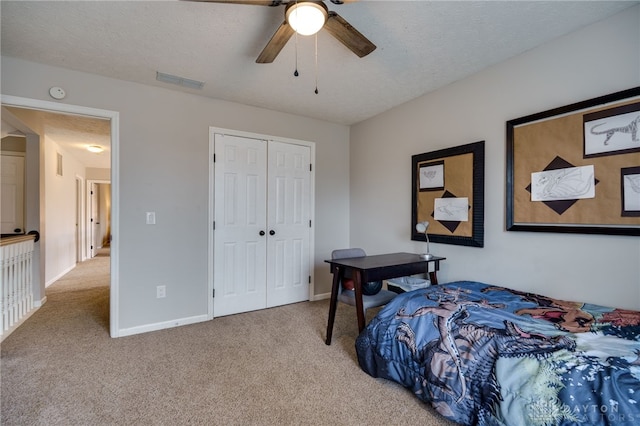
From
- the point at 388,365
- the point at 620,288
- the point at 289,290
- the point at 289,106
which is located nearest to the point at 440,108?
the point at 289,106

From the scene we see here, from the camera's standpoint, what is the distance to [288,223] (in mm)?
3781

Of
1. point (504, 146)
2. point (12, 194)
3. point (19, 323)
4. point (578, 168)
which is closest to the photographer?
point (578, 168)

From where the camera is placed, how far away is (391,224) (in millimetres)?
3588

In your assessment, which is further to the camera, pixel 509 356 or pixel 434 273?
pixel 434 273

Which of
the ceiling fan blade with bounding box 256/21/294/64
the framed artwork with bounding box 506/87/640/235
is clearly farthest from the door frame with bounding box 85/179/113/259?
the framed artwork with bounding box 506/87/640/235

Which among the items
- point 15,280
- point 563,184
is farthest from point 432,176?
point 15,280

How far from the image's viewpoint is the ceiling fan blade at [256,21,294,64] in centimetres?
167

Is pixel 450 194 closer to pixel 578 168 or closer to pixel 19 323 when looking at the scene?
pixel 578 168

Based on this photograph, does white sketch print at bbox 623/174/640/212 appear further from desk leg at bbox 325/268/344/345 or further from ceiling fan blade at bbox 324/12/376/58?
desk leg at bbox 325/268/344/345

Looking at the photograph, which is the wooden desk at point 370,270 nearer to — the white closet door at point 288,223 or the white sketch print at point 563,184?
the white sketch print at point 563,184

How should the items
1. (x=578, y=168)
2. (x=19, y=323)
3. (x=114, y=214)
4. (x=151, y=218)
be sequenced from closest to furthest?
(x=578, y=168) < (x=114, y=214) < (x=151, y=218) < (x=19, y=323)

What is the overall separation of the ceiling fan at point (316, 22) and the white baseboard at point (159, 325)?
8.90 feet

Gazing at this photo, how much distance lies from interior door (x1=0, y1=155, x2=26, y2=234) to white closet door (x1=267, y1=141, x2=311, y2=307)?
148 inches

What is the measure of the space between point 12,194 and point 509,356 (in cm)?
612
